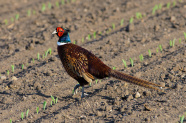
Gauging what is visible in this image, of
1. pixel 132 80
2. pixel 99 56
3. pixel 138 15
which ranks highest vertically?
pixel 138 15

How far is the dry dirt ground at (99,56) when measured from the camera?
4160 millimetres

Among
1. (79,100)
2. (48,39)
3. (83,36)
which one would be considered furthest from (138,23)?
(79,100)

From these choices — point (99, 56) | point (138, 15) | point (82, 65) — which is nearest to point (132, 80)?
point (82, 65)

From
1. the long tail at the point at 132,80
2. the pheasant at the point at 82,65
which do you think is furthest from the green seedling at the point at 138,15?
the long tail at the point at 132,80

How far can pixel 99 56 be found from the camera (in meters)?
5.91

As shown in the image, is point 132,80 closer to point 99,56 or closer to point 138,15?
point 99,56

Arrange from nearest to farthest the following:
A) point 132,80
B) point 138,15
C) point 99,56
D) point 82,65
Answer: point 132,80 → point 82,65 → point 99,56 → point 138,15

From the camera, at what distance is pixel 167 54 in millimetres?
5770

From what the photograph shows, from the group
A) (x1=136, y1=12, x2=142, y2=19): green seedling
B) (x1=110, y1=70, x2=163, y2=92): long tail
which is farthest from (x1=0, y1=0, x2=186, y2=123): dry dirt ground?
(x1=110, y1=70, x2=163, y2=92): long tail

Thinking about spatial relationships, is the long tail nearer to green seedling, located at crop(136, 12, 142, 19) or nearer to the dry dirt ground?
the dry dirt ground

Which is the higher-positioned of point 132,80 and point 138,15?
point 138,15

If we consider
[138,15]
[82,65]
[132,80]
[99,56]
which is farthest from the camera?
[138,15]

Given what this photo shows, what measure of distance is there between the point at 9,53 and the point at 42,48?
69cm

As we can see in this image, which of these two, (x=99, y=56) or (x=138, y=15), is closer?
(x=99, y=56)
